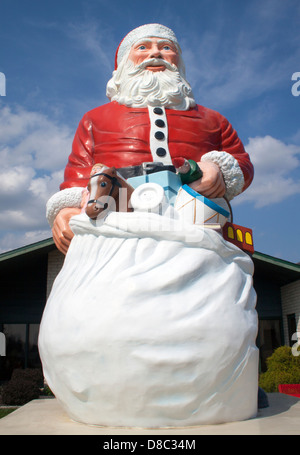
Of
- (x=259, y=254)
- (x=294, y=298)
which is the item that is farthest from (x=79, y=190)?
(x=294, y=298)

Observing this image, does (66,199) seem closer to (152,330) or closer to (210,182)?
(210,182)

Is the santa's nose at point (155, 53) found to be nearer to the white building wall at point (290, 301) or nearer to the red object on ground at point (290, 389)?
the red object on ground at point (290, 389)

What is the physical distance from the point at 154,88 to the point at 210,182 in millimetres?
1204

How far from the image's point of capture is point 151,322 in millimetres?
2781

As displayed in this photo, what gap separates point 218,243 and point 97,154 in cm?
164

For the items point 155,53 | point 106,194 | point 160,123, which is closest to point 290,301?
point 160,123

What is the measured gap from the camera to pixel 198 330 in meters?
2.83

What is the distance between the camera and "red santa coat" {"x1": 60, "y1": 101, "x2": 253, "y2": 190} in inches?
155

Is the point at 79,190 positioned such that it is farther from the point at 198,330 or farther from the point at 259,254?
the point at 259,254

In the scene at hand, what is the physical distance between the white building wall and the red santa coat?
6365 mm

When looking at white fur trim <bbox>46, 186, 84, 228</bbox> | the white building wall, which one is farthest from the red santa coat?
the white building wall

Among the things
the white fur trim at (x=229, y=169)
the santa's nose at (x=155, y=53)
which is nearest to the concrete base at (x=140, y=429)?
the white fur trim at (x=229, y=169)

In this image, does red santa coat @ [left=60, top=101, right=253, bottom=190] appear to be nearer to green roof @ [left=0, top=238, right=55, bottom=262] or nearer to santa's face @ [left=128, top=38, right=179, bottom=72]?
santa's face @ [left=128, top=38, right=179, bottom=72]
